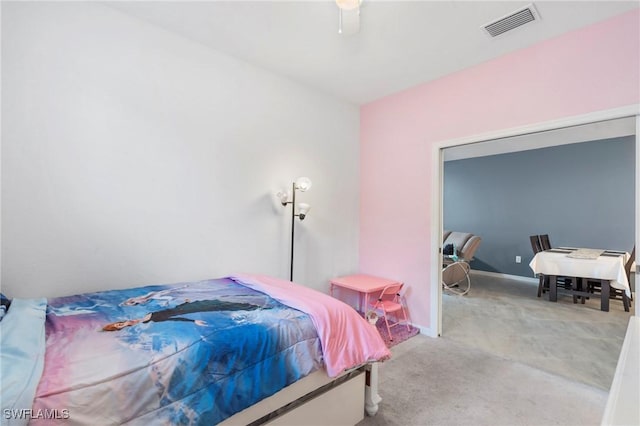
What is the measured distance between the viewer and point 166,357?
1116mm

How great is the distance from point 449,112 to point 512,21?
93cm

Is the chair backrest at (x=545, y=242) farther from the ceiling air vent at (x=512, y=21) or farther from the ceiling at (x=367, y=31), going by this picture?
the ceiling air vent at (x=512, y=21)

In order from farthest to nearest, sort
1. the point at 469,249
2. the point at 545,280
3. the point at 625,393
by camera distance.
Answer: the point at 469,249
the point at 545,280
the point at 625,393

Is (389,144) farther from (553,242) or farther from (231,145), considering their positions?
(553,242)

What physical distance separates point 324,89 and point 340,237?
1.79 m

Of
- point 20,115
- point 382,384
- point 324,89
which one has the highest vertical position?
point 324,89

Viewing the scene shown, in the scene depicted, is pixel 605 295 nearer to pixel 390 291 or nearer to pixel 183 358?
pixel 390 291

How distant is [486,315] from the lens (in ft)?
12.1

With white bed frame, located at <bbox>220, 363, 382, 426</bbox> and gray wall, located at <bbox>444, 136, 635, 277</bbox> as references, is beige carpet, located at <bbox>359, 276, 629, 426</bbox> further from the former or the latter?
gray wall, located at <bbox>444, 136, 635, 277</bbox>

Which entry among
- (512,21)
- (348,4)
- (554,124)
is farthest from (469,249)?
(348,4)

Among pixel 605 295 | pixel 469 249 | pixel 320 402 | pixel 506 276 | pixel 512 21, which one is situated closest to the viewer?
pixel 320 402

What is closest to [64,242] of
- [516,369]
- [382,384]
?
[382,384]

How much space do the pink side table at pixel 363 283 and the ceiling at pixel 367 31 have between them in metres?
2.24

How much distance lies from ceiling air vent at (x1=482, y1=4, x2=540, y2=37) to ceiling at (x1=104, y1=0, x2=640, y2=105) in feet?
0.15
